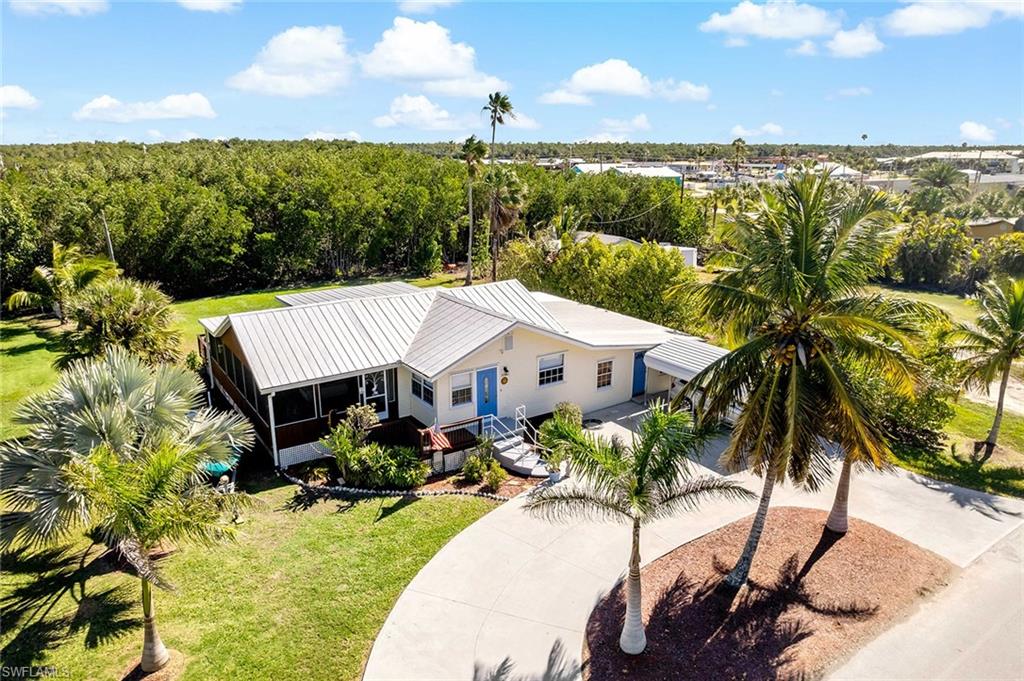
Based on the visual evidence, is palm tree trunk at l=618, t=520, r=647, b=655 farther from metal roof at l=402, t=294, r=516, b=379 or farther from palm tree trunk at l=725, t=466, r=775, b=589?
metal roof at l=402, t=294, r=516, b=379

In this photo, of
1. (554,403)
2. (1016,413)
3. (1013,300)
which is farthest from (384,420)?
(1016,413)

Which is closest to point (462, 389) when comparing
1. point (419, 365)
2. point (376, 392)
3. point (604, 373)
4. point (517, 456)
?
point (419, 365)

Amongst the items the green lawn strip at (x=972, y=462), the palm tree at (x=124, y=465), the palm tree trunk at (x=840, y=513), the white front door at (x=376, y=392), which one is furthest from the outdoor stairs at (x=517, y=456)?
the green lawn strip at (x=972, y=462)

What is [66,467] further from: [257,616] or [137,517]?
[257,616]

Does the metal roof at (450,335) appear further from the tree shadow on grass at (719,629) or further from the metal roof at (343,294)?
the tree shadow on grass at (719,629)

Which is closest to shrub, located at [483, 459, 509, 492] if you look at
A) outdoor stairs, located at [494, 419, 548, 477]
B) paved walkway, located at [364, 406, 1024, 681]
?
outdoor stairs, located at [494, 419, 548, 477]

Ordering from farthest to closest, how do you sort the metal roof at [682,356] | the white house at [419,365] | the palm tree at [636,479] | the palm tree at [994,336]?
the metal roof at [682,356]
the white house at [419,365]
the palm tree at [994,336]
the palm tree at [636,479]
